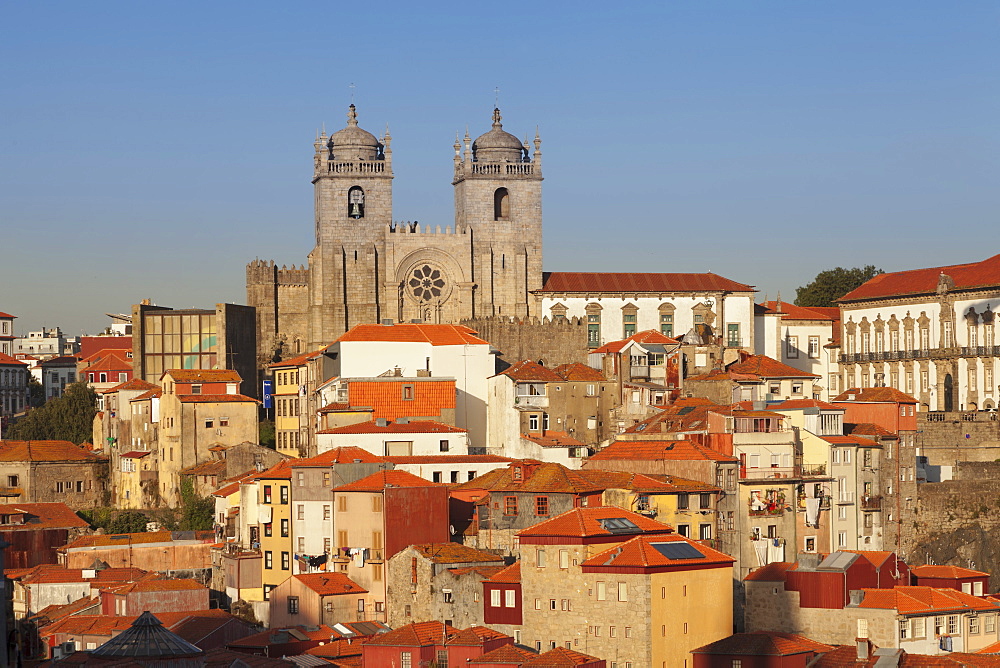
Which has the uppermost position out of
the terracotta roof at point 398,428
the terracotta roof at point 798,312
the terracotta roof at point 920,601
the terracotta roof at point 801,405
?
the terracotta roof at point 798,312

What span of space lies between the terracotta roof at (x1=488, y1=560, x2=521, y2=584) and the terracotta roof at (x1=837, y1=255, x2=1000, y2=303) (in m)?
49.3

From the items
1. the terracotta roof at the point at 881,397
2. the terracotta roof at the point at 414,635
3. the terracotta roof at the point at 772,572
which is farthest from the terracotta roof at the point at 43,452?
the terracotta roof at the point at 772,572

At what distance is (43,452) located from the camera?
91.8 m

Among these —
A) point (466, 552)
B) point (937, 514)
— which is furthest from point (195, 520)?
point (937, 514)

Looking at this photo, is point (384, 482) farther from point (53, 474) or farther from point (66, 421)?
point (66, 421)

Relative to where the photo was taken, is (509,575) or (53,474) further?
(53,474)

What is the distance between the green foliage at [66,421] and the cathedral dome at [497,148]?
26829mm

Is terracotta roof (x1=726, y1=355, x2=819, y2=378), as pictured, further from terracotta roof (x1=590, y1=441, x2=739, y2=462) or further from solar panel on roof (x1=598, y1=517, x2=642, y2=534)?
solar panel on roof (x1=598, y1=517, x2=642, y2=534)

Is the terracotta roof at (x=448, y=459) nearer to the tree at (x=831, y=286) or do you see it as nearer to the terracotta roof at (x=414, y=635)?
the terracotta roof at (x=414, y=635)

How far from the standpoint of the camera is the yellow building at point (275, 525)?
245 ft

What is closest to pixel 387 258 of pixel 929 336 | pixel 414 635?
pixel 929 336

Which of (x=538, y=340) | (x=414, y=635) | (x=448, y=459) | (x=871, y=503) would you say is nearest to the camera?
(x=414, y=635)

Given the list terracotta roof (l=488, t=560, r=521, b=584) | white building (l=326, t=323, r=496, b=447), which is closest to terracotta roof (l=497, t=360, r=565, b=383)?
white building (l=326, t=323, r=496, b=447)

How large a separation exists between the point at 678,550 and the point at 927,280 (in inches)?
2127
